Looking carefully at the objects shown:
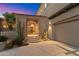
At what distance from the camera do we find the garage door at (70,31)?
26.5ft

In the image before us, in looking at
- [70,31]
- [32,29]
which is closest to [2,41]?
[32,29]

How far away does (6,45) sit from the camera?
8125 millimetres

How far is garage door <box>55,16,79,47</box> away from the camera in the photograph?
8070mm

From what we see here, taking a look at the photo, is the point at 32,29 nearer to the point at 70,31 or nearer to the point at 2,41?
the point at 2,41

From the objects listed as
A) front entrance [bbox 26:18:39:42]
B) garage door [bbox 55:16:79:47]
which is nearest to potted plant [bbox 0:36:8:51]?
front entrance [bbox 26:18:39:42]

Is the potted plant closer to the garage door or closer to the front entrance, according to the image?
the front entrance

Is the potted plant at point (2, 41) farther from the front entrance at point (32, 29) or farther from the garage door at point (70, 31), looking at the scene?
the garage door at point (70, 31)

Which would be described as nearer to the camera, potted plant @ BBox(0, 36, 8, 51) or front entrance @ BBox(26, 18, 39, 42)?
front entrance @ BBox(26, 18, 39, 42)

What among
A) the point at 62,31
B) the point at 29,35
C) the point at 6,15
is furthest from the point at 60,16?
the point at 6,15

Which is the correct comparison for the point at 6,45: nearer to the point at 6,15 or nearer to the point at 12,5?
the point at 6,15

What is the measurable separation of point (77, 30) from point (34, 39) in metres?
2.50

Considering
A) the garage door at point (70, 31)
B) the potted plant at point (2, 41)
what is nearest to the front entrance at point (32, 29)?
the potted plant at point (2, 41)

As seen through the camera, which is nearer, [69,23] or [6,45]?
[6,45]

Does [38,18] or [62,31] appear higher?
[38,18]
